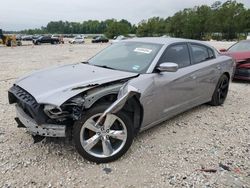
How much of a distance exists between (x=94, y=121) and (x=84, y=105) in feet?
0.88

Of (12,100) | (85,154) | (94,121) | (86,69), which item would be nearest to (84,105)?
(94,121)

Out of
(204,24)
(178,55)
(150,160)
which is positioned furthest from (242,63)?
(204,24)

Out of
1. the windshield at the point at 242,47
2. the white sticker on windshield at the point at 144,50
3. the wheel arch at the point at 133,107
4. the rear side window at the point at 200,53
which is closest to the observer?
the wheel arch at the point at 133,107

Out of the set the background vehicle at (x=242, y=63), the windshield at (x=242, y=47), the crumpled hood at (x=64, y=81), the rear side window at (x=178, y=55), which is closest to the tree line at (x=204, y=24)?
the windshield at (x=242, y=47)

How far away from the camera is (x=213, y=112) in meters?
5.34

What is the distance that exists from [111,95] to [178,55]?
172 cm

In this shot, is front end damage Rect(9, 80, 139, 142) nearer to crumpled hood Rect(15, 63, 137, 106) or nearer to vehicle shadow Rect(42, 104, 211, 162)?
crumpled hood Rect(15, 63, 137, 106)

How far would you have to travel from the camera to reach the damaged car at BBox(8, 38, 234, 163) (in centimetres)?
→ 306

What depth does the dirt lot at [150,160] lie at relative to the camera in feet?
9.70

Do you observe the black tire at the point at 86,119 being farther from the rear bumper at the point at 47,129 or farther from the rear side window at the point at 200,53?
the rear side window at the point at 200,53

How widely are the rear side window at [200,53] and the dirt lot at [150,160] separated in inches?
48.0

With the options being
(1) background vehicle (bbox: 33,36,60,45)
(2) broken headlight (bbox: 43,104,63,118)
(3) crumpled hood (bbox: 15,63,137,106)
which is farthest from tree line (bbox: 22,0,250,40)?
(2) broken headlight (bbox: 43,104,63,118)

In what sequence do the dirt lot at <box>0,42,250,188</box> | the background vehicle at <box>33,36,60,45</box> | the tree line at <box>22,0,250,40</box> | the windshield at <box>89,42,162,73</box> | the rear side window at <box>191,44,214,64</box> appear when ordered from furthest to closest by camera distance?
the tree line at <box>22,0,250,40</box>
the background vehicle at <box>33,36,60,45</box>
the rear side window at <box>191,44,214,64</box>
the windshield at <box>89,42,162,73</box>
the dirt lot at <box>0,42,250,188</box>

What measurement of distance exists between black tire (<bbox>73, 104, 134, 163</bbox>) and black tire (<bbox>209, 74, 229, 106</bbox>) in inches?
112
